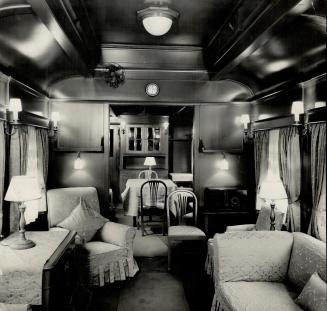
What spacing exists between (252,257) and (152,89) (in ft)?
10.1

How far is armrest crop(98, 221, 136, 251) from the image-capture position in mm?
4023

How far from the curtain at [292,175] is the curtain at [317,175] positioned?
1.64ft

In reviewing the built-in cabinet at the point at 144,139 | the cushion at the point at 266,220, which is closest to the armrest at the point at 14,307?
the cushion at the point at 266,220

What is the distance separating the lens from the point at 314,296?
237 centimetres

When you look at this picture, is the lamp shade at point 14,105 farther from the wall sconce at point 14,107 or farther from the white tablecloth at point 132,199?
the white tablecloth at point 132,199

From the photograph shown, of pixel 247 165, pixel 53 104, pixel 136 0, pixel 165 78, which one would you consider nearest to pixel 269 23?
pixel 136 0

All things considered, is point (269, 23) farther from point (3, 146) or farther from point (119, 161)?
point (119, 161)

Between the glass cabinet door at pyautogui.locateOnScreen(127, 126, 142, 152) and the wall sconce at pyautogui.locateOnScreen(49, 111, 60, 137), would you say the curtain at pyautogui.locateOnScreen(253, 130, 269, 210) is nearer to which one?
the wall sconce at pyautogui.locateOnScreen(49, 111, 60, 137)

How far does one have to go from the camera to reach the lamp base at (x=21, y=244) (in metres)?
2.94

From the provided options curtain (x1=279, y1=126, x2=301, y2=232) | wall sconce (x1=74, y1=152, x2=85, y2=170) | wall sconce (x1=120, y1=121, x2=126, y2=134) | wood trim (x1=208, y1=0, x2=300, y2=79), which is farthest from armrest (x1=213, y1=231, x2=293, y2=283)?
wall sconce (x1=120, y1=121, x2=126, y2=134)

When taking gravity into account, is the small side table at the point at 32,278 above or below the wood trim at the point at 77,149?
below

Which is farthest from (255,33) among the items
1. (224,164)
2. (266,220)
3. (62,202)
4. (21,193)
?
(62,202)

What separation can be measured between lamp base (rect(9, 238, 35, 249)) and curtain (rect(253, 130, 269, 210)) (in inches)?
129

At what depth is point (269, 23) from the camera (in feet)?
9.02
